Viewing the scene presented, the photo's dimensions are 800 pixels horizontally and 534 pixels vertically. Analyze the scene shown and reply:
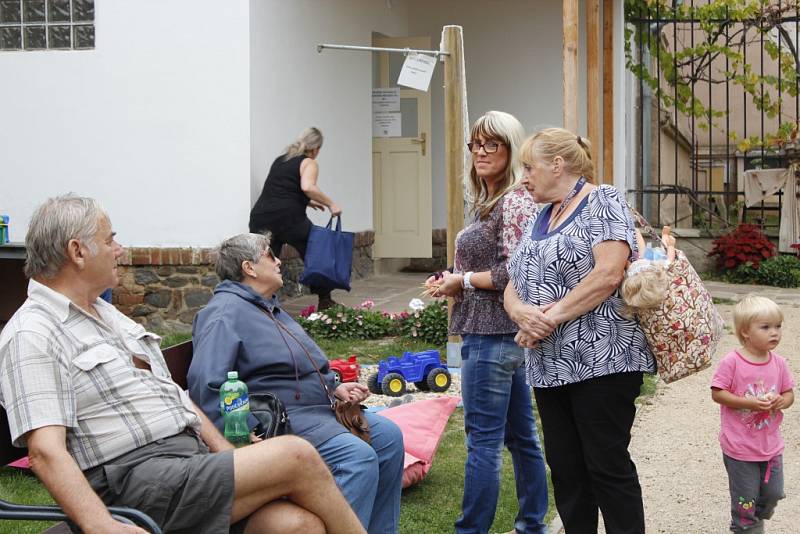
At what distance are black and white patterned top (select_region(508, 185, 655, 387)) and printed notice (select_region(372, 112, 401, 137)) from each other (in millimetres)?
9082

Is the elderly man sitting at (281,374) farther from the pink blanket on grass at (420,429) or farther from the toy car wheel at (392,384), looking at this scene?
the toy car wheel at (392,384)

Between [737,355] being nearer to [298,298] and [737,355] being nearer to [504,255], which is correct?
[504,255]

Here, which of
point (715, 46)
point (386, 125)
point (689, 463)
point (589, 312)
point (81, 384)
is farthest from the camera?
point (715, 46)

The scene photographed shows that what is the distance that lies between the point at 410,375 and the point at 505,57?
6764 millimetres

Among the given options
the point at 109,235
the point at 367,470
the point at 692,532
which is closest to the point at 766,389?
the point at 692,532

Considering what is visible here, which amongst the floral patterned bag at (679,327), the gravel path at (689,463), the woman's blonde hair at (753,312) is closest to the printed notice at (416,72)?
the gravel path at (689,463)

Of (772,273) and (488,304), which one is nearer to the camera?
(488,304)

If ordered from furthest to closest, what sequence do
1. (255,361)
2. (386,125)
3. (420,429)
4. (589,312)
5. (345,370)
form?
(386,125)
(345,370)
(420,429)
(255,361)
(589,312)

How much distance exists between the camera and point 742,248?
1214cm

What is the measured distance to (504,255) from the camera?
397cm

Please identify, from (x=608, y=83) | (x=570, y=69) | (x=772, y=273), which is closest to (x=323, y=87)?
(x=570, y=69)

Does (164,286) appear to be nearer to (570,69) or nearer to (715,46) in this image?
(570,69)

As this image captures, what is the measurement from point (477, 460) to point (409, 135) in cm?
898

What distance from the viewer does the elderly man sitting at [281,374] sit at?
11.8ft
